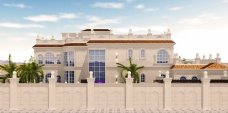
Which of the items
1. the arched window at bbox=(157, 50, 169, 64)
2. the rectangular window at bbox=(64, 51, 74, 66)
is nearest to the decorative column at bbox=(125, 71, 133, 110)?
the arched window at bbox=(157, 50, 169, 64)

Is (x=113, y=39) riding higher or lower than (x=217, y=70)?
higher

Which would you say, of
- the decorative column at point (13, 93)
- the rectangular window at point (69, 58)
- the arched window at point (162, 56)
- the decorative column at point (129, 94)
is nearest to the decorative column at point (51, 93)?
the decorative column at point (13, 93)

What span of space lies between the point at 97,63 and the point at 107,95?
25.5 metres

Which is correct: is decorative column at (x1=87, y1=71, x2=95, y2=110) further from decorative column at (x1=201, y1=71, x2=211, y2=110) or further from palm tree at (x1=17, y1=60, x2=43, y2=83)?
palm tree at (x1=17, y1=60, x2=43, y2=83)

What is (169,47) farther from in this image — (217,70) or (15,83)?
(15,83)

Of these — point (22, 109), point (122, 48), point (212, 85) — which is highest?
point (122, 48)

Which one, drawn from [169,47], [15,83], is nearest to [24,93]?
[15,83]

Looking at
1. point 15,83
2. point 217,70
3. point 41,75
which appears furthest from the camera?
point 41,75

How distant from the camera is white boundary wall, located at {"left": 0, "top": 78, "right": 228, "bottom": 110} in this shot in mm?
27141

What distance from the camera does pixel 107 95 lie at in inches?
1077

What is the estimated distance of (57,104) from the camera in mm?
27438

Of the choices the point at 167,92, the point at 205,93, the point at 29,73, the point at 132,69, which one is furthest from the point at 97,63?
the point at 205,93

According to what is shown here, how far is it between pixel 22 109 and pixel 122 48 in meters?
27.1

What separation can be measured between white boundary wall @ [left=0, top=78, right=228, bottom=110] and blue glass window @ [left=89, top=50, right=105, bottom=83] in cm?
2526
